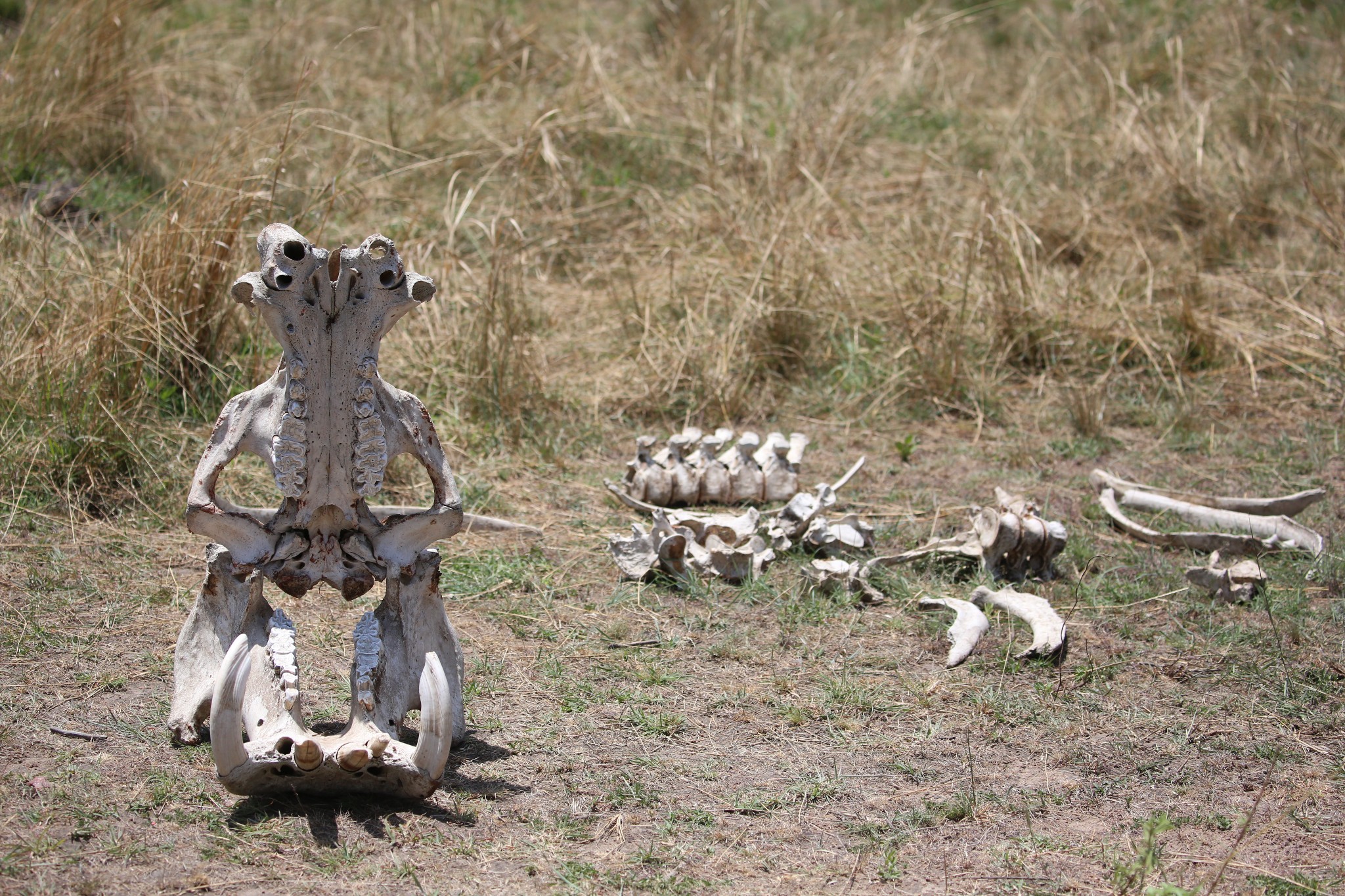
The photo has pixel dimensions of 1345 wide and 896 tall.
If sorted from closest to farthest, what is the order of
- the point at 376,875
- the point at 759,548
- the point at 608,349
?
1. the point at 376,875
2. the point at 759,548
3. the point at 608,349

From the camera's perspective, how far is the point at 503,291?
18.9 ft

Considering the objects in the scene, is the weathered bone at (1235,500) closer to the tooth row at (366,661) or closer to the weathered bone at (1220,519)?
the weathered bone at (1220,519)

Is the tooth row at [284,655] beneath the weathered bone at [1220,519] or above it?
above

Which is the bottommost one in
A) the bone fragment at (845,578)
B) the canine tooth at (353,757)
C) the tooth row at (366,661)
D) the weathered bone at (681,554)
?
the bone fragment at (845,578)

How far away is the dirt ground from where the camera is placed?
9.03ft

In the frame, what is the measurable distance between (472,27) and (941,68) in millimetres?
3293

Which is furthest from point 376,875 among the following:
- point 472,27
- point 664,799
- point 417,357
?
point 472,27

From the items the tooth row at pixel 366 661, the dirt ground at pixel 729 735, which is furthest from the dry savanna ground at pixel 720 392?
the tooth row at pixel 366 661

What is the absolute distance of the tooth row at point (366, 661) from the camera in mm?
2945

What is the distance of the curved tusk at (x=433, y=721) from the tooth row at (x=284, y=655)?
0.30 metres

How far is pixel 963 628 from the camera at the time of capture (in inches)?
158

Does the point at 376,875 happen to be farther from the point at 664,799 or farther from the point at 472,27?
the point at 472,27

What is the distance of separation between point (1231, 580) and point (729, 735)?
6.57ft

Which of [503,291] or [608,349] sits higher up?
[503,291]
